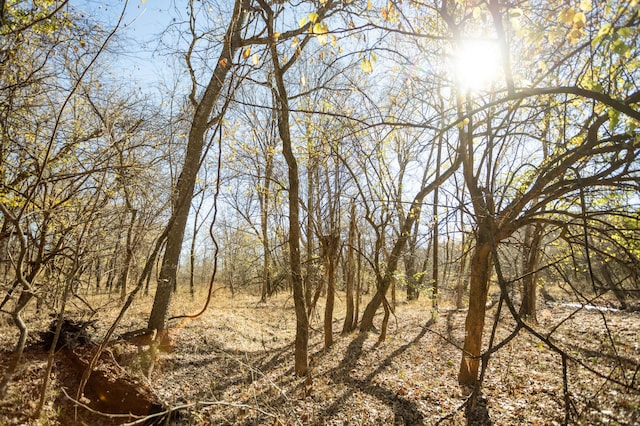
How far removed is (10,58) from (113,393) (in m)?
5.26

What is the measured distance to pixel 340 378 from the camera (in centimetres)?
657

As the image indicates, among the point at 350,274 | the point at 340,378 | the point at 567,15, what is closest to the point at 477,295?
the point at 340,378

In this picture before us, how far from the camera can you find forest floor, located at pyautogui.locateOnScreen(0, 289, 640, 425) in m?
4.80

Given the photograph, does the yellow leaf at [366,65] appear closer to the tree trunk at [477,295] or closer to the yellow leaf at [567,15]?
the yellow leaf at [567,15]

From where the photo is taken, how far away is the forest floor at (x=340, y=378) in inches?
189

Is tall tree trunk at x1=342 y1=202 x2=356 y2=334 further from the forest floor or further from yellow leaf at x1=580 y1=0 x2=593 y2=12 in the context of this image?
yellow leaf at x1=580 y1=0 x2=593 y2=12

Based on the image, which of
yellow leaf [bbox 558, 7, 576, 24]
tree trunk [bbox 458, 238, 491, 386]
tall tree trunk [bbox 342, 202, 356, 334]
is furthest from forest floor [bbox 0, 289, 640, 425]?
yellow leaf [bbox 558, 7, 576, 24]

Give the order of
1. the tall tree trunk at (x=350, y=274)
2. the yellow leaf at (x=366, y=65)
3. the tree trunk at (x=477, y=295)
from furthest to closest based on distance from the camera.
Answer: the tall tree trunk at (x=350, y=274), the tree trunk at (x=477, y=295), the yellow leaf at (x=366, y=65)

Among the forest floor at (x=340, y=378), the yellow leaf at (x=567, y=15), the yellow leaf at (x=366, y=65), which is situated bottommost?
the forest floor at (x=340, y=378)

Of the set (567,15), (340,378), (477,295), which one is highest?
(567,15)

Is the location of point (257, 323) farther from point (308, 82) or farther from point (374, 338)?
point (308, 82)

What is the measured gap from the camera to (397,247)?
907 centimetres

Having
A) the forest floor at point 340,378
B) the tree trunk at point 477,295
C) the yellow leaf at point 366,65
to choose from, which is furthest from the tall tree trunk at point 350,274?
the yellow leaf at point 366,65

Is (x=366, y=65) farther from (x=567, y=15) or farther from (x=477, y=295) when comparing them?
(x=477, y=295)
